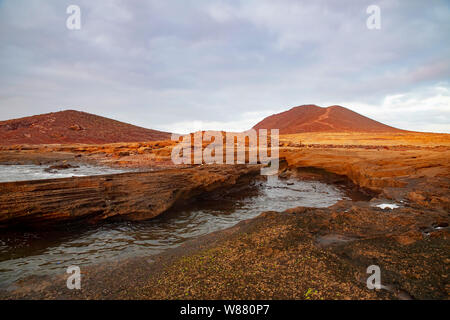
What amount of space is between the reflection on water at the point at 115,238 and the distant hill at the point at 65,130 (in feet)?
161

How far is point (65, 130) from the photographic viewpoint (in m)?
50.9

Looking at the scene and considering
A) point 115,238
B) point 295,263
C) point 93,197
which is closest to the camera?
point 295,263

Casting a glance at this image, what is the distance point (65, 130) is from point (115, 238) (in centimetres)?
5561

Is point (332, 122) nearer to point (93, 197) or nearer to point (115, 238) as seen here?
point (93, 197)

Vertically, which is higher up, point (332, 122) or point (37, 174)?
point (332, 122)

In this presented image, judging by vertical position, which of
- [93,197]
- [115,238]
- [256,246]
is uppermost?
[93,197]

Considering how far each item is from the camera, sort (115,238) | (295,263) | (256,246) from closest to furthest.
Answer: (295,263) < (256,246) < (115,238)

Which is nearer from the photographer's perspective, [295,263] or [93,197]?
[295,263]

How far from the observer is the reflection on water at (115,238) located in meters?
5.04

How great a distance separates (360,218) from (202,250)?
4.37 m

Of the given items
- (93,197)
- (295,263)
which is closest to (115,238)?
(93,197)

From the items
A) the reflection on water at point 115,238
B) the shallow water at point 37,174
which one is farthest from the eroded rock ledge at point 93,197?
the shallow water at point 37,174

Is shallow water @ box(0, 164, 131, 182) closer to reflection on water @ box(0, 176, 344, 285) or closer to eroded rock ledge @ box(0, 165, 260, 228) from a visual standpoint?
eroded rock ledge @ box(0, 165, 260, 228)

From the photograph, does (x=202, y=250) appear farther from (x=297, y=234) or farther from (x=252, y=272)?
(x=297, y=234)
